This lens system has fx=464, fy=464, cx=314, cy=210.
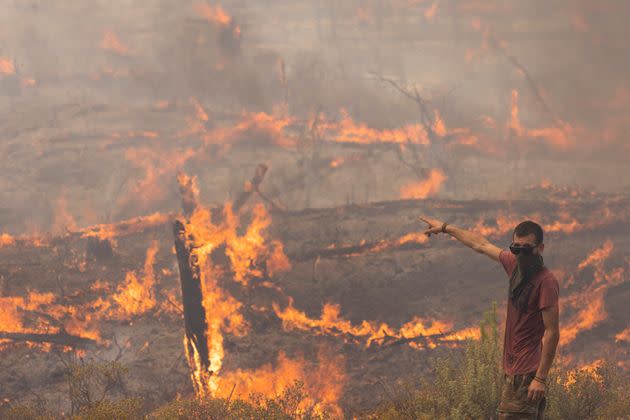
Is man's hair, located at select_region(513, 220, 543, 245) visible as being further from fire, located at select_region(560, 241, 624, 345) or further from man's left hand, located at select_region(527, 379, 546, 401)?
fire, located at select_region(560, 241, 624, 345)

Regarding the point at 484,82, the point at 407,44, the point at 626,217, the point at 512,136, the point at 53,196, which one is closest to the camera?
the point at 626,217

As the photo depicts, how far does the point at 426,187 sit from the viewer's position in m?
20.3

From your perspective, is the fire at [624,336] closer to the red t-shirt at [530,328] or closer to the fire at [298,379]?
the fire at [298,379]

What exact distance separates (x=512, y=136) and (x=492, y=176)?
4.25 m

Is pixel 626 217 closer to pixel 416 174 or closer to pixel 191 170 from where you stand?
pixel 416 174

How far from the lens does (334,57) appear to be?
48125 mm

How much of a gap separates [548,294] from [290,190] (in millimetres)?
18426

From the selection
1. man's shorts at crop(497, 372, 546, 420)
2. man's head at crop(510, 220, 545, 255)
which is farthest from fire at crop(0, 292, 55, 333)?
man's head at crop(510, 220, 545, 255)

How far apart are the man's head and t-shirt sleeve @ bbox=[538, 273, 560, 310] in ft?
0.70

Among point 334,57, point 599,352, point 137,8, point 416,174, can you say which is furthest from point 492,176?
point 137,8

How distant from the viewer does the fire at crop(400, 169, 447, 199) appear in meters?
20.1

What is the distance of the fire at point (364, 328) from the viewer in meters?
10.1

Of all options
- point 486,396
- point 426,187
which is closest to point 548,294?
point 486,396

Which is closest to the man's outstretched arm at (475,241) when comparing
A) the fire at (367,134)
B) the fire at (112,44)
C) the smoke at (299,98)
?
the smoke at (299,98)
